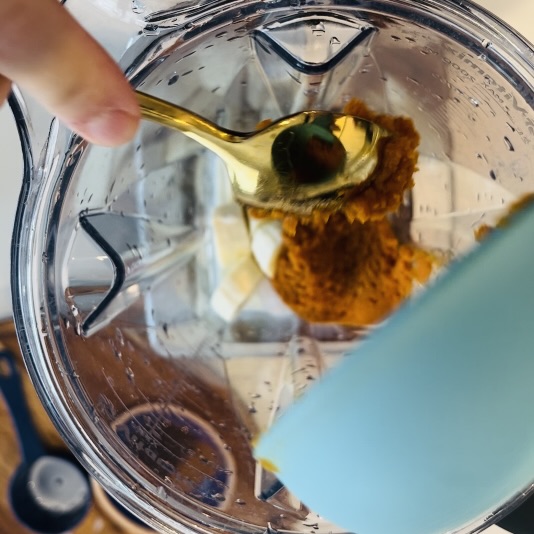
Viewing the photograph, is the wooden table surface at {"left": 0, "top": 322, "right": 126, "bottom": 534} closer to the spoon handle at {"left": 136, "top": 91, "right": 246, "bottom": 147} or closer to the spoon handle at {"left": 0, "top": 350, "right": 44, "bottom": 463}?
the spoon handle at {"left": 0, "top": 350, "right": 44, "bottom": 463}

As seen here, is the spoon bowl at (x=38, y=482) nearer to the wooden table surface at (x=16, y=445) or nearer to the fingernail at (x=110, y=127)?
the wooden table surface at (x=16, y=445)

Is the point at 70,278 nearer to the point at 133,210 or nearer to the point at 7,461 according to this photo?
the point at 133,210

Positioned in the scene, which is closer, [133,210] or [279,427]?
[279,427]

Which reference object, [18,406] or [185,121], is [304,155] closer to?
[185,121]

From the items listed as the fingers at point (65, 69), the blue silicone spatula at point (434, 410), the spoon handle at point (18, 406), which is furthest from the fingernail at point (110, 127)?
the spoon handle at point (18, 406)

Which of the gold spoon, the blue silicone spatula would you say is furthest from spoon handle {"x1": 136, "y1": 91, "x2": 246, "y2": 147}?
the blue silicone spatula

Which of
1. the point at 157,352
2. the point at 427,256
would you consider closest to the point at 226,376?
the point at 157,352
